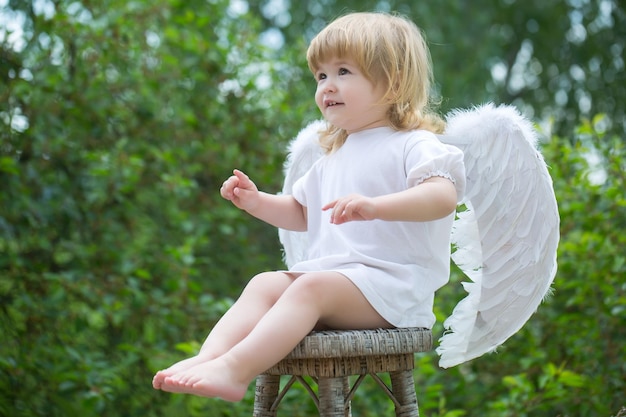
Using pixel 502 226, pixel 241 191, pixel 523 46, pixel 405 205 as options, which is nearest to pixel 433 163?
pixel 405 205

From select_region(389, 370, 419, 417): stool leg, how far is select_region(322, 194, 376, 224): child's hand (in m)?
0.47

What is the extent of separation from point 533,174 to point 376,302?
1.89ft

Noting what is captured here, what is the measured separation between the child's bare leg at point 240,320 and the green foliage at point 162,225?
1387 mm

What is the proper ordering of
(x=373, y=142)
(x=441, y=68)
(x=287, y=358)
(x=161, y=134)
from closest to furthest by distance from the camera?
(x=287, y=358) < (x=373, y=142) < (x=161, y=134) < (x=441, y=68)

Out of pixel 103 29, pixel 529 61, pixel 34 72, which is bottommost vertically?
pixel 34 72

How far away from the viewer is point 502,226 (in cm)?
217

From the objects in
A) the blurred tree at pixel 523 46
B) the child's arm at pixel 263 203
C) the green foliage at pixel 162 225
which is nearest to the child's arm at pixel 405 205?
the child's arm at pixel 263 203

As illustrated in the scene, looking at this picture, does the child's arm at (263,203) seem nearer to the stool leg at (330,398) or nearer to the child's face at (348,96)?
the child's face at (348,96)

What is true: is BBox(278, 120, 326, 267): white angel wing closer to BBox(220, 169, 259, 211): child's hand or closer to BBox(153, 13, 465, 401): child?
BBox(153, 13, 465, 401): child

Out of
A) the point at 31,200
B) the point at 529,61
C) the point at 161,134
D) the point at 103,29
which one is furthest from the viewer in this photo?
the point at 529,61

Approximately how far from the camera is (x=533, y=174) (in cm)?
214

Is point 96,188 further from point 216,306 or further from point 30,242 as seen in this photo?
point 216,306

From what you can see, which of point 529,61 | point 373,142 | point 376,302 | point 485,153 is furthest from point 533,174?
point 529,61

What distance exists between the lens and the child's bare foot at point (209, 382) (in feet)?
5.47
